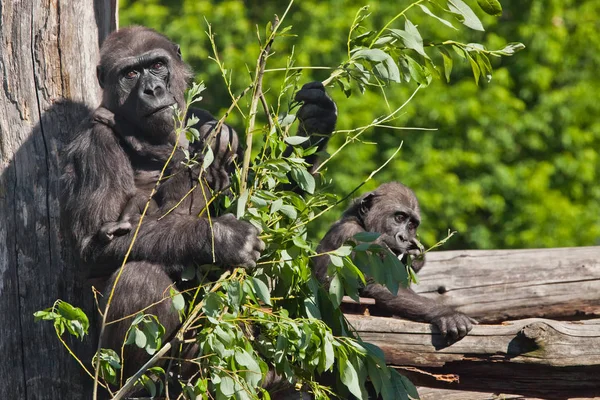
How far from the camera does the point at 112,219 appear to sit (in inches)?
178

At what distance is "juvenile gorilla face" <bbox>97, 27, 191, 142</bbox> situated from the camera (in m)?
4.65

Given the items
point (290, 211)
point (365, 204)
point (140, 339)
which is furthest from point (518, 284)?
point (140, 339)

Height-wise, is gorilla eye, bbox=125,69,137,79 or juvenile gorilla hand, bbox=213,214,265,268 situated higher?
gorilla eye, bbox=125,69,137,79

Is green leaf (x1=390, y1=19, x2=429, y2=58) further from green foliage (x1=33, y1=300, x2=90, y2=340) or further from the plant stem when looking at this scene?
green foliage (x1=33, y1=300, x2=90, y2=340)

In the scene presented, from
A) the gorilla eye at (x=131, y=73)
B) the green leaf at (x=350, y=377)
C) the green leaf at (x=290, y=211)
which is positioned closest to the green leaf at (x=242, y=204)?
the green leaf at (x=290, y=211)

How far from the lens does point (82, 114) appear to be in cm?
505

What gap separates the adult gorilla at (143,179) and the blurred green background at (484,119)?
285 inches

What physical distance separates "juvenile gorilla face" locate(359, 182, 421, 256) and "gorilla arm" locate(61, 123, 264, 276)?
1993mm

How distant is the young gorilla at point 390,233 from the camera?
5.54 m

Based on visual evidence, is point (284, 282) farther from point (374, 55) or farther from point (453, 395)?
point (453, 395)

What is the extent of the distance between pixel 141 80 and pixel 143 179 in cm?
50

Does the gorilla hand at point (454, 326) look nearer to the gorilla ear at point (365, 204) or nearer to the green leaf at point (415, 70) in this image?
the green leaf at point (415, 70)

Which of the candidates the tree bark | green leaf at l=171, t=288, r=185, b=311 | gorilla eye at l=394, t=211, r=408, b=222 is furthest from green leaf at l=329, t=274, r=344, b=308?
gorilla eye at l=394, t=211, r=408, b=222

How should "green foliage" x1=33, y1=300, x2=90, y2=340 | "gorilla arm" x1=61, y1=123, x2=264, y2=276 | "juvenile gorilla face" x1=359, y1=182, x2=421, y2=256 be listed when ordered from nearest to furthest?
"green foliage" x1=33, y1=300, x2=90, y2=340 < "gorilla arm" x1=61, y1=123, x2=264, y2=276 < "juvenile gorilla face" x1=359, y1=182, x2=421, y2=256
